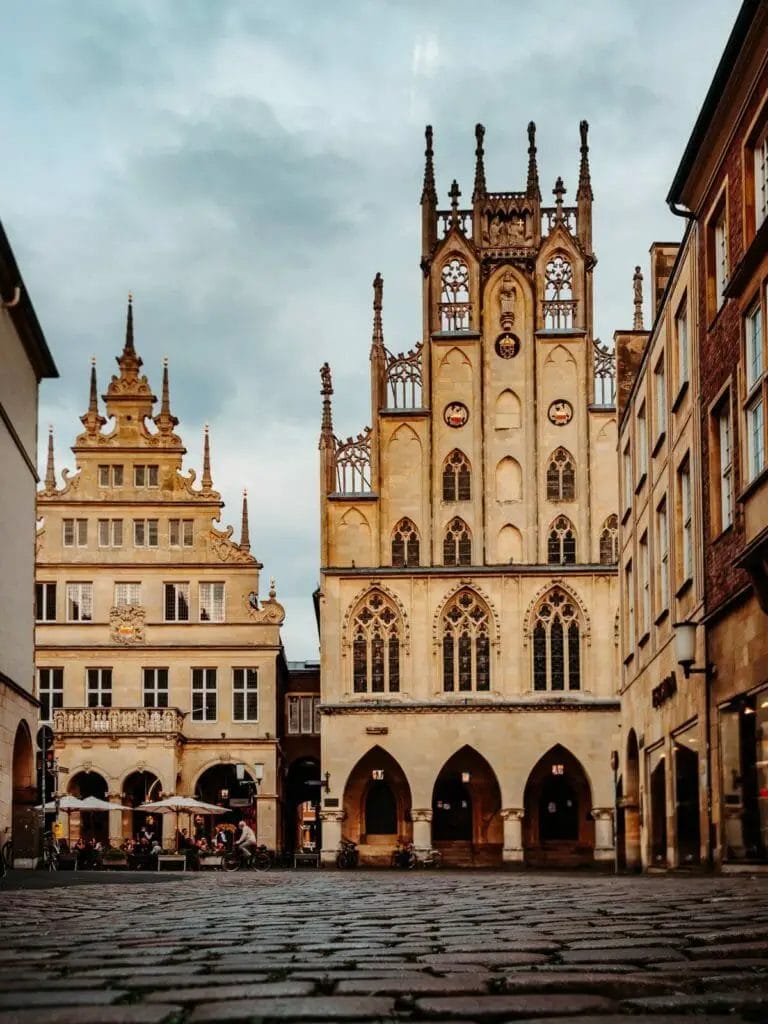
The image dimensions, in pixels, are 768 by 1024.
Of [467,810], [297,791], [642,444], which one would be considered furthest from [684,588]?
[297,791]

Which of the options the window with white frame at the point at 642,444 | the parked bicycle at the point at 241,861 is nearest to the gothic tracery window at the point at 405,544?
the parked bicycle at the point at 241,861

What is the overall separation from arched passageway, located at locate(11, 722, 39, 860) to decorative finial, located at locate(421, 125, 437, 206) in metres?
30.6

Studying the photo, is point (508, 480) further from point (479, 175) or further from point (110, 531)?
point (110, 531)

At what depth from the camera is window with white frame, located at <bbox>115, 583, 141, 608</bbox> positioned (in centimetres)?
5919

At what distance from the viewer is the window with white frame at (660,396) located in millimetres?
27734

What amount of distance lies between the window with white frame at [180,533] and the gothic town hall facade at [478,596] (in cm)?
653

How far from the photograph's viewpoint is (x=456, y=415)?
182 feet

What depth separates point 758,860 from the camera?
65.2 feet

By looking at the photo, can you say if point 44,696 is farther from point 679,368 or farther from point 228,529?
point 679,368

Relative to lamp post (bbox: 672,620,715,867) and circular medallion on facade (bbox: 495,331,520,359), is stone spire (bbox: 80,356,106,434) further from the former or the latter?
lamp post (bbox: 672,620,715,867)

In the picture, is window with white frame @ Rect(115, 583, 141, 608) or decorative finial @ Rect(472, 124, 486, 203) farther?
window with white frame @ Rect(115, 583, 141, 608)

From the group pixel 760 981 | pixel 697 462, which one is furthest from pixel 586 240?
pixel 760 981

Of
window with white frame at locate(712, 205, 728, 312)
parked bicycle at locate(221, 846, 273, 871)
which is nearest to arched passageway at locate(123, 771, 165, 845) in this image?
parked bicycle at locate(221, 846, 273, 871)

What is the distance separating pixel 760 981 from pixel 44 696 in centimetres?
5478
